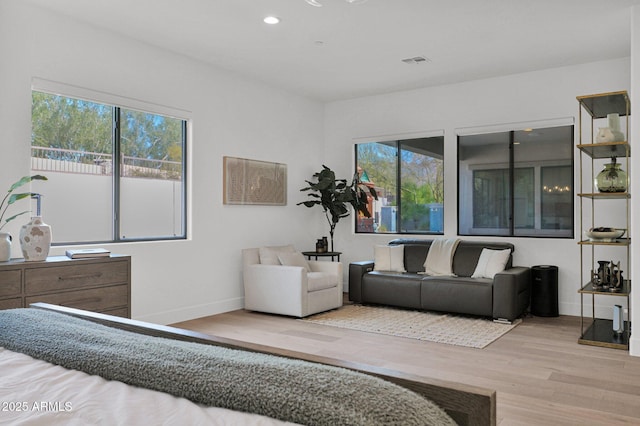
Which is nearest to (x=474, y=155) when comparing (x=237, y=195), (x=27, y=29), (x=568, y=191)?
(x=568, y=191)

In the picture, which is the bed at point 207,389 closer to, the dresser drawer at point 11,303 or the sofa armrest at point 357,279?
the dresser drawer at point 11,303

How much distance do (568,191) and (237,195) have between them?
3.85 m

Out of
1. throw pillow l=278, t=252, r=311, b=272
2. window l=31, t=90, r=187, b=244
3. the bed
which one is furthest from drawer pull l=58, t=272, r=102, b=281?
throw pillow l=278, t=252, r=311, b=272

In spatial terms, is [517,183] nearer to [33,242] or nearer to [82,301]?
[82,301]

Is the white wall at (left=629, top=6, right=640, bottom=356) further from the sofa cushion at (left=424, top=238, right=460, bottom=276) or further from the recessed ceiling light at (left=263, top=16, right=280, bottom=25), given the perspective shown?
the recessed ceiling light at (left=263, top=16, right=280, bottom=25)

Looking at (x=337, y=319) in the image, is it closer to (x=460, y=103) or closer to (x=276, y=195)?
(x=276, y=195)

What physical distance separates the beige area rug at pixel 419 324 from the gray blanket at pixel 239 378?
3.39 meters

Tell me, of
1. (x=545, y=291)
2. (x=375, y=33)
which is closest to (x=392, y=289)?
(x=545, y=291)

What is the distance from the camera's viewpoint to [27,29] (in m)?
3.98

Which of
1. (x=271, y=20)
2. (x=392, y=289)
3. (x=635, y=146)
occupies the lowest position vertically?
(x=392, y=289)

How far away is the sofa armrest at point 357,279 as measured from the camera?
6113 mm

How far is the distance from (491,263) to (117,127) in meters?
4.18

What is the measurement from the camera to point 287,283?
211 inches

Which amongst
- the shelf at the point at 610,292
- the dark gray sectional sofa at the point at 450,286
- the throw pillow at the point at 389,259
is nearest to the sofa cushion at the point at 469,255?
the dark gray sectional sofa at the point at 450,286
